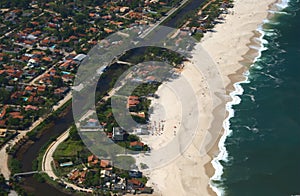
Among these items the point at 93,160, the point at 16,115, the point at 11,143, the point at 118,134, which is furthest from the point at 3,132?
the point at 118,134

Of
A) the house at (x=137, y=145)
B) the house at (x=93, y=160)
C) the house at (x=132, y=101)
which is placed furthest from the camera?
the house at (x=132, y=101)

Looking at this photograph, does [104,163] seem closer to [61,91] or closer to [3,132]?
[3,132]

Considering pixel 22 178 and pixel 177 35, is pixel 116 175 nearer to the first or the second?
pixel 22 178

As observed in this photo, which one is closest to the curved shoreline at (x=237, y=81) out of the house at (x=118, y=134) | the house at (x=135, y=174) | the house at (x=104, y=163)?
the house at (x=135, y=174)

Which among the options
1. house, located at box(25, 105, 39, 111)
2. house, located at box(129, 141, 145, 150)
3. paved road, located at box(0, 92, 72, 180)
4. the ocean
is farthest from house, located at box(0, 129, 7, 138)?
the ocean

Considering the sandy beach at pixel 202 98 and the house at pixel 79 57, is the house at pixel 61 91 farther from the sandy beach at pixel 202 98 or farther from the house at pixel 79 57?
Answer: the sandy beach at pixel 202 98

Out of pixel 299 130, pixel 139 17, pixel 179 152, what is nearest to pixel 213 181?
pixel 179 152
